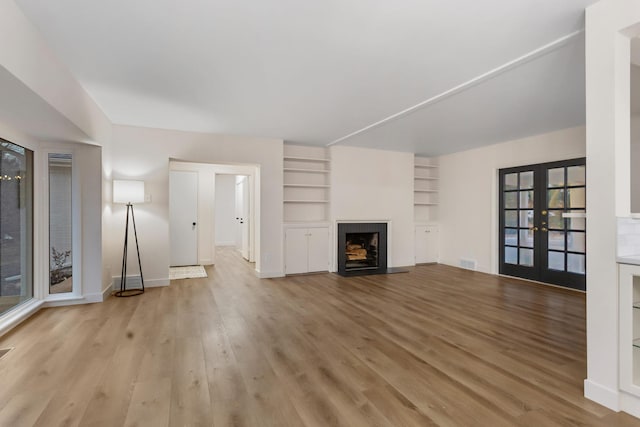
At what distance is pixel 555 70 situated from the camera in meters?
2.96

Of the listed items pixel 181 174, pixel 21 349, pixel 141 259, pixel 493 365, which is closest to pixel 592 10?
pixel 493 365

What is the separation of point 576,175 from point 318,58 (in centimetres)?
453

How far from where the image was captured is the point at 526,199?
565 cm

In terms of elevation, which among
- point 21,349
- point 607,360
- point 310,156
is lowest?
point 21,349

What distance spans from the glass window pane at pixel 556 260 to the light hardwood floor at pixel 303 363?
92 cm

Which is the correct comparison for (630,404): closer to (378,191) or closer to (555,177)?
(555,177)

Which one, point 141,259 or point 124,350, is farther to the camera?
point 141,259

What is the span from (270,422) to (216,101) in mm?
3274

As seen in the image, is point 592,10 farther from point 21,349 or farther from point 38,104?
point 21,349

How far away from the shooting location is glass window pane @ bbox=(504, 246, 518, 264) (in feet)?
19.1

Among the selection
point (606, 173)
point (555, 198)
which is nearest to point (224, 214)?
point (555, 198)

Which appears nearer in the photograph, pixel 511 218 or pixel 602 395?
pixel 602 395

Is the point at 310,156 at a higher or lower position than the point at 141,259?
higher

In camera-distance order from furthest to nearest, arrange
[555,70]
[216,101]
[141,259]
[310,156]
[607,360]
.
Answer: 1. [310,156]
2. [141,259]
3. [216,101]
4. [555,70]
5. [607,360]
